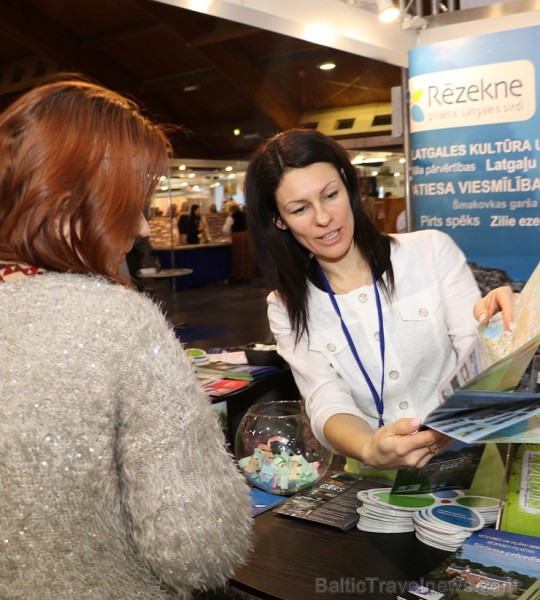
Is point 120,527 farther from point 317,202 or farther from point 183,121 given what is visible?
point 183,121

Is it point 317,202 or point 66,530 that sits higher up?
point 317,202

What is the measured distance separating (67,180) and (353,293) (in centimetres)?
114

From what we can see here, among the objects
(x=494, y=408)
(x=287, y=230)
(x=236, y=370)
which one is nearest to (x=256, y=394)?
(x=236, y=370)

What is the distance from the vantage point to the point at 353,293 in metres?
1.89

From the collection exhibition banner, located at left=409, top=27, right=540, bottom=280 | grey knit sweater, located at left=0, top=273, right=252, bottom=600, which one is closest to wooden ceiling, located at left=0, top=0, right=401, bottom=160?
exhibition banner, located at left=409, top=27, right=540, bottom=280

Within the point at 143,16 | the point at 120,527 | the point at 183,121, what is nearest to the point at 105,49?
the point at 143,16

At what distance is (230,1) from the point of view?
12.7ft

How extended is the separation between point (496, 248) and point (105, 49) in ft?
40.0

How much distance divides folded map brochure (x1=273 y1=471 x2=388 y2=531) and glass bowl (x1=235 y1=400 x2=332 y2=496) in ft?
0.16

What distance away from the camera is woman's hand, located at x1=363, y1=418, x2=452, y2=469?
1188 mm

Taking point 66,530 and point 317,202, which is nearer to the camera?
point 66,530

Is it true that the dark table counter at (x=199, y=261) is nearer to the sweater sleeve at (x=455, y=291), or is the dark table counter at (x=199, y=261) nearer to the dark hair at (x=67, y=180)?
the sweater sleeve at (x=455, y=291)

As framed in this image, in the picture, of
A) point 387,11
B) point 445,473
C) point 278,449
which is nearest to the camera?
point 445,473

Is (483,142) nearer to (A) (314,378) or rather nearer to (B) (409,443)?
(A) (314,378)
